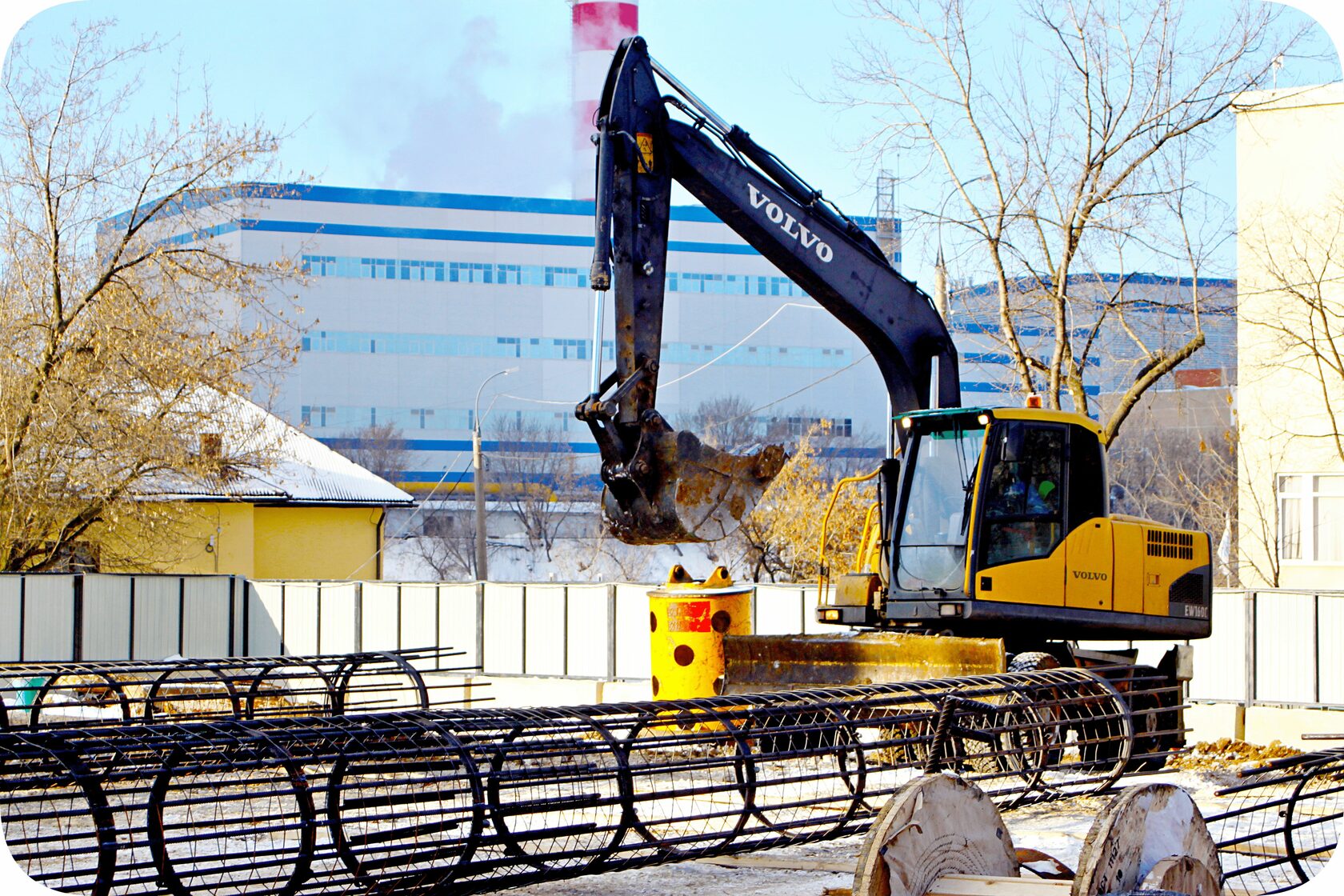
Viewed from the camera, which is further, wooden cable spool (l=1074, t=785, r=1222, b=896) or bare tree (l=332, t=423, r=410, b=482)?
bare tree (l=332, t=423, r=410, b=482)

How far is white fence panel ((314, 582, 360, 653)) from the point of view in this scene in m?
23.1

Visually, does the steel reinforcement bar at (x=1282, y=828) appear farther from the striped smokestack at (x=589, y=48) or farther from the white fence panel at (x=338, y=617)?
the striped smokestack at (x=589, y=48)

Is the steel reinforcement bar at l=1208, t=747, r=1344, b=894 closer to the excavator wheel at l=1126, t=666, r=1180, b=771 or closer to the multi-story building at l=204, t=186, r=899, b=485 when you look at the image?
the excavator wheel at l=1126, t=666, r=1180, b=771

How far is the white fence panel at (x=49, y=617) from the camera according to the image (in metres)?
22.4

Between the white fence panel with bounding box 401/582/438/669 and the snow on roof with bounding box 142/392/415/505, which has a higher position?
the snow on roof with bounding box 142/392/415/505

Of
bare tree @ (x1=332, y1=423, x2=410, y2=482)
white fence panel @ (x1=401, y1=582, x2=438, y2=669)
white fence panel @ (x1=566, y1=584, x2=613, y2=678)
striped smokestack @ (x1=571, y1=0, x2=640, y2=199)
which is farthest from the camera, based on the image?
striped smokestack @ (x1=571, y1=0, x2=640, y2=199)

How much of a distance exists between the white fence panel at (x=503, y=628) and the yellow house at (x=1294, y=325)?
13579 millimetres

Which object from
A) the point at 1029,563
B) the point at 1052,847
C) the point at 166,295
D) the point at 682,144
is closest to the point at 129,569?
the point at 166,295

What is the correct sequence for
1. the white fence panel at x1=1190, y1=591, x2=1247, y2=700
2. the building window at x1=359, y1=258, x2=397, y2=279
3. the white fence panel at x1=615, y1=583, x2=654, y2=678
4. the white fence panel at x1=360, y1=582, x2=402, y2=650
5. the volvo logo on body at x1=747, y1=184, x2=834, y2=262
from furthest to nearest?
the building window at x1=359, y1=258, x2=397, y2=279 → the white fence panel at x1=360, y1=582, x2=402, y2=650 → the white fence panel at x1=615, y1=583, x2=654, y2=678 → the white fence panel at x1=1190, y1=591, x2=1247, y2=700 → the volvo logo on body at x1=747, y1=184, x2=834, y2=262

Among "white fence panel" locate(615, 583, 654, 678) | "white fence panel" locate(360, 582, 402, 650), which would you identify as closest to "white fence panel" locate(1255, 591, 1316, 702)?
"white fence panel" locate(615, 583, 654, 678)

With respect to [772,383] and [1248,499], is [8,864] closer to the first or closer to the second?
[1248,499]

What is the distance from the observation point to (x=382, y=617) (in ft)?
75.0

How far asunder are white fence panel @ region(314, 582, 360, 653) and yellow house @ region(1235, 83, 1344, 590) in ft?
51.4

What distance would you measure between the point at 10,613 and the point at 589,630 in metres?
8.56
